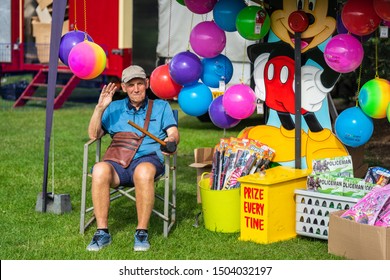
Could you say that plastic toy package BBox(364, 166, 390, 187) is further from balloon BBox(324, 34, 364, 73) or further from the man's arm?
the man's arm

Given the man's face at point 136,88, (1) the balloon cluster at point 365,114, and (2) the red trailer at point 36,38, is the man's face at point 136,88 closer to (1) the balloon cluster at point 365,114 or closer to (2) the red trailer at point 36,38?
(1) the balloon cluster at point 365,114

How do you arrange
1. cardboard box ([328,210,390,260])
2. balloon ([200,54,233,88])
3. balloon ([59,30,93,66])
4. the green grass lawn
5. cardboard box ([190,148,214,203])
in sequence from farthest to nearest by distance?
cardboard box ([190,148,214,203]) → balloon ([200,54,233,88]) → balloon ([59,30,93,66]) → the green grass lawn → cardboard box ([328,210,390,260])

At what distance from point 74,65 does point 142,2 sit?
7347mm

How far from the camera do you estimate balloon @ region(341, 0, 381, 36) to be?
5484 millimetres

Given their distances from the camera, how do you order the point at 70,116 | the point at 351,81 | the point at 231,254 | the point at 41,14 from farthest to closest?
1. the point at 41,14
2. the point at 70,116
3. the point at 351,81
4. the point at 231,254

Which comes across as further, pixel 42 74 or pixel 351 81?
pixel 42 74

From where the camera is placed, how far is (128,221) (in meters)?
6.08

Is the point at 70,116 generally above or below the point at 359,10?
below

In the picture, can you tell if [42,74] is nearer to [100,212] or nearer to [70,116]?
[70,116]

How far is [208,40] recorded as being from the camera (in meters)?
6.11

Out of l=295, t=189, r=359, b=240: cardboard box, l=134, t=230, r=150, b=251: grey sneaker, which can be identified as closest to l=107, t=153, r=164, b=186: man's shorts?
l=134, t=230, r=150, b=251: grey sneaker

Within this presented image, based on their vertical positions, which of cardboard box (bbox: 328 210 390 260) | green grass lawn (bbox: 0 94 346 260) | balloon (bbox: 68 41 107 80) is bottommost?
green grass lawn (bbox: 0 94 346 260)

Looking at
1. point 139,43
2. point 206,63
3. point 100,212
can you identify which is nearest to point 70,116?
point 139,43

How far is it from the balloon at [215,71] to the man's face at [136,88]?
2.39 feet
